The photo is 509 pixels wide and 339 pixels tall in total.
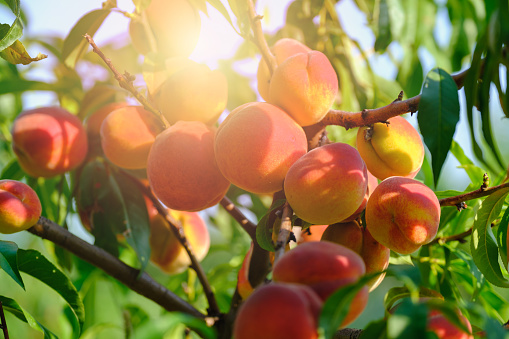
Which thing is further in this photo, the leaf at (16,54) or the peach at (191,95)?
the peach at (191,95)

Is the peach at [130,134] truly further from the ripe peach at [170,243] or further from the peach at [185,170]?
the ripe peach at [170,243]

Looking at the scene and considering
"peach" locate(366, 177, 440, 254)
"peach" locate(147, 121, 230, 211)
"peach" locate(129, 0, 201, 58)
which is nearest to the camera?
A: "peach" locate(366, 177, 440, 254)

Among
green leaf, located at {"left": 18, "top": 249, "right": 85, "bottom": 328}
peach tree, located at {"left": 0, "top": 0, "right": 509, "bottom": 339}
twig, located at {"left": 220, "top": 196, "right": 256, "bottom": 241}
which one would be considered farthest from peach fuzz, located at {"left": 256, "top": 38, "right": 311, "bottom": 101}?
green leaf, located at {"left": 18, "top": 249, "right": 85, "bottom": 328}

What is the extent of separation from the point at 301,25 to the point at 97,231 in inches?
30.7

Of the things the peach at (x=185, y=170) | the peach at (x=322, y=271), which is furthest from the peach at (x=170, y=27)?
the peach at (x=322, y=271)

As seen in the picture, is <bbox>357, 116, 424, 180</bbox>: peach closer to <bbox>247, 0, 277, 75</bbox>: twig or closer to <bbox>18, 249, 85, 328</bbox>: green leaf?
<bbox>247, 0, 277, 75</bbox>: twig

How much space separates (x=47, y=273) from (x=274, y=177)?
422 millimetres

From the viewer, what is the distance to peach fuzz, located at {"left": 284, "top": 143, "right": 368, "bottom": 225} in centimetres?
58

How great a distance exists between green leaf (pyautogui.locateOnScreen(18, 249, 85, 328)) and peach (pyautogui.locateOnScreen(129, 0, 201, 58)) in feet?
1.50

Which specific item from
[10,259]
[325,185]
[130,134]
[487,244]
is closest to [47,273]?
[10,259]

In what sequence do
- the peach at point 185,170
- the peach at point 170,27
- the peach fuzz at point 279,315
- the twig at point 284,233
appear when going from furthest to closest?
the peach at point 170,27, the peach at point 185,170, the twig at point 284,233, the peach fuzz at point 279,315

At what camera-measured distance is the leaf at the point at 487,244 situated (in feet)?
2.23

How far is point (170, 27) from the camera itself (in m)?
0.94

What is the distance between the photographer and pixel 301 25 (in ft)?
4.23
